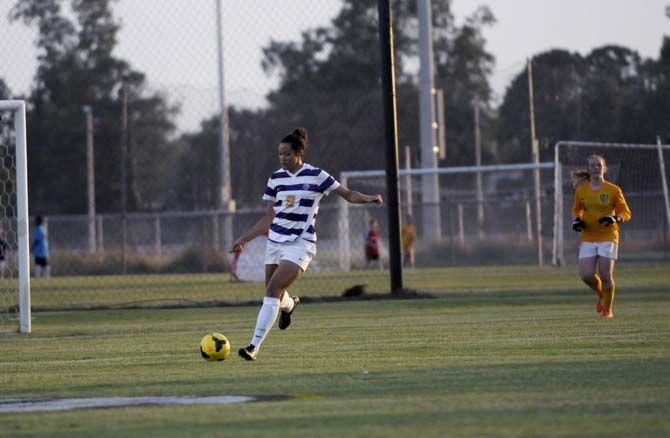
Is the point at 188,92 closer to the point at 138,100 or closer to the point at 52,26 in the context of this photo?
the point at 138,100

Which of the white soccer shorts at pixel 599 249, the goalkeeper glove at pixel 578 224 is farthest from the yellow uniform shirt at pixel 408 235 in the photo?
the goalkeeper glove at pixel 578 224

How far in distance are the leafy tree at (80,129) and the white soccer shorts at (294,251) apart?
1199 inches

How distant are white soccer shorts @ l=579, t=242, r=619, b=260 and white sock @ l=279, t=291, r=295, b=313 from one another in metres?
5.32

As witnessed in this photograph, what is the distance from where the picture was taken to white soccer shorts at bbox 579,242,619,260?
54.6 feet

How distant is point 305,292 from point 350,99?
12684 millimetres

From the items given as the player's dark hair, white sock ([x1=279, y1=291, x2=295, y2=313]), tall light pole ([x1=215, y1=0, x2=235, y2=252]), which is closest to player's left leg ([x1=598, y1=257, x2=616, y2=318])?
white sock ([x1=279, y1=291, x2=295, y2=313])

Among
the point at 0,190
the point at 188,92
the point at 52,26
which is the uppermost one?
the point at 52,26

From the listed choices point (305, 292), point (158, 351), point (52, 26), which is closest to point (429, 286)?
point (305, 292)

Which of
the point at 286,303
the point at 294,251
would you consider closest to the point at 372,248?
the point at 286,303

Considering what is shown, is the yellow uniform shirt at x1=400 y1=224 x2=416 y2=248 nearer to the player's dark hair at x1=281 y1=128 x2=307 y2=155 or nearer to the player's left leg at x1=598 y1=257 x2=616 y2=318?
the player's left leg at x1=598 y1=257 x2=616 y2=318

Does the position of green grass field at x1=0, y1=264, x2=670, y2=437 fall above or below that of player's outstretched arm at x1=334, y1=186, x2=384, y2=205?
below

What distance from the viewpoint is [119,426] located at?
730cm

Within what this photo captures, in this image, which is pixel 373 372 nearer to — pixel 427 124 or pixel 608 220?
pixel 608 220

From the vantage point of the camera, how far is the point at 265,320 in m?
11.6
